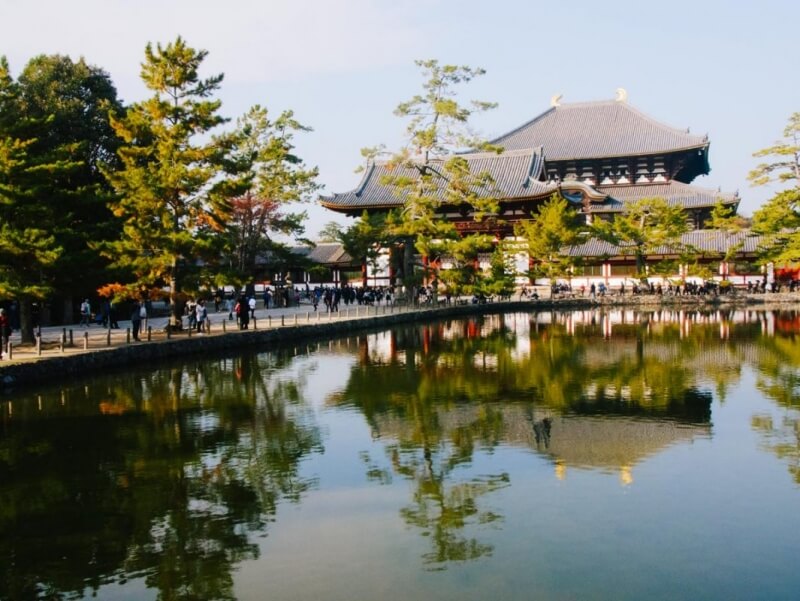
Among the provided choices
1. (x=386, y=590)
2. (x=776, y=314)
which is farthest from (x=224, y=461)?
(x=776, y=314)

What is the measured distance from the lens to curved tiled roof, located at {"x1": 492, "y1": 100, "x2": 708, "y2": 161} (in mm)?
72688

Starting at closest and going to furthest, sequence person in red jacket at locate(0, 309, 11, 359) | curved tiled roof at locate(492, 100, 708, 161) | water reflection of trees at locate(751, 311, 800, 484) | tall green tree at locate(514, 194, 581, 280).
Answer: water reflection of trees at locate(751, 311, 800, 484) < person in red jacket at locate(0, 309, 11, 359) < tall green tree at locate(514, 194, 581, 280) < curved tiled roof at locate(492, 100, 708, 161)

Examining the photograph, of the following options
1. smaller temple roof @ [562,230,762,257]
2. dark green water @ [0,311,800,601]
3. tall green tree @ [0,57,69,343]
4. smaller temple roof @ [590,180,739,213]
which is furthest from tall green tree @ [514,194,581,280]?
tall green tree @ [0,57,69,343]

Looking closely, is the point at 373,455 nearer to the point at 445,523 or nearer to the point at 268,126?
the point at 445,523

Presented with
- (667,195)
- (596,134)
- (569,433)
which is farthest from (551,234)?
(569,433)

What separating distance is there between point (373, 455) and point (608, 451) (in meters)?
4.12

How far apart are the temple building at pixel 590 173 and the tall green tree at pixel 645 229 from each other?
87.8 inches

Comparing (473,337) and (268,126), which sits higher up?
(268,126)

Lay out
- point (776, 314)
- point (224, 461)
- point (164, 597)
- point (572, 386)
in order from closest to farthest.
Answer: point (164, 597) < point (224, 461) < point (572, 386) < point (776, 314)

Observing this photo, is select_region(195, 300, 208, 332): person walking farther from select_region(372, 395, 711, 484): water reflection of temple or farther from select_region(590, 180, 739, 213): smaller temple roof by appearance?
select_region(590, 180, 739, 213): smaller temple roof

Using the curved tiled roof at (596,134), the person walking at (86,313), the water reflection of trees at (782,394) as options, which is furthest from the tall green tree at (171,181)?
the curved tiled roof at (596,134)

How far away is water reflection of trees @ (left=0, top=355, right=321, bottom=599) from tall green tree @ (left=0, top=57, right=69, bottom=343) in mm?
5005

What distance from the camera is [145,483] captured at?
12586 mm

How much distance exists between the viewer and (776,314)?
→ 49.2m
